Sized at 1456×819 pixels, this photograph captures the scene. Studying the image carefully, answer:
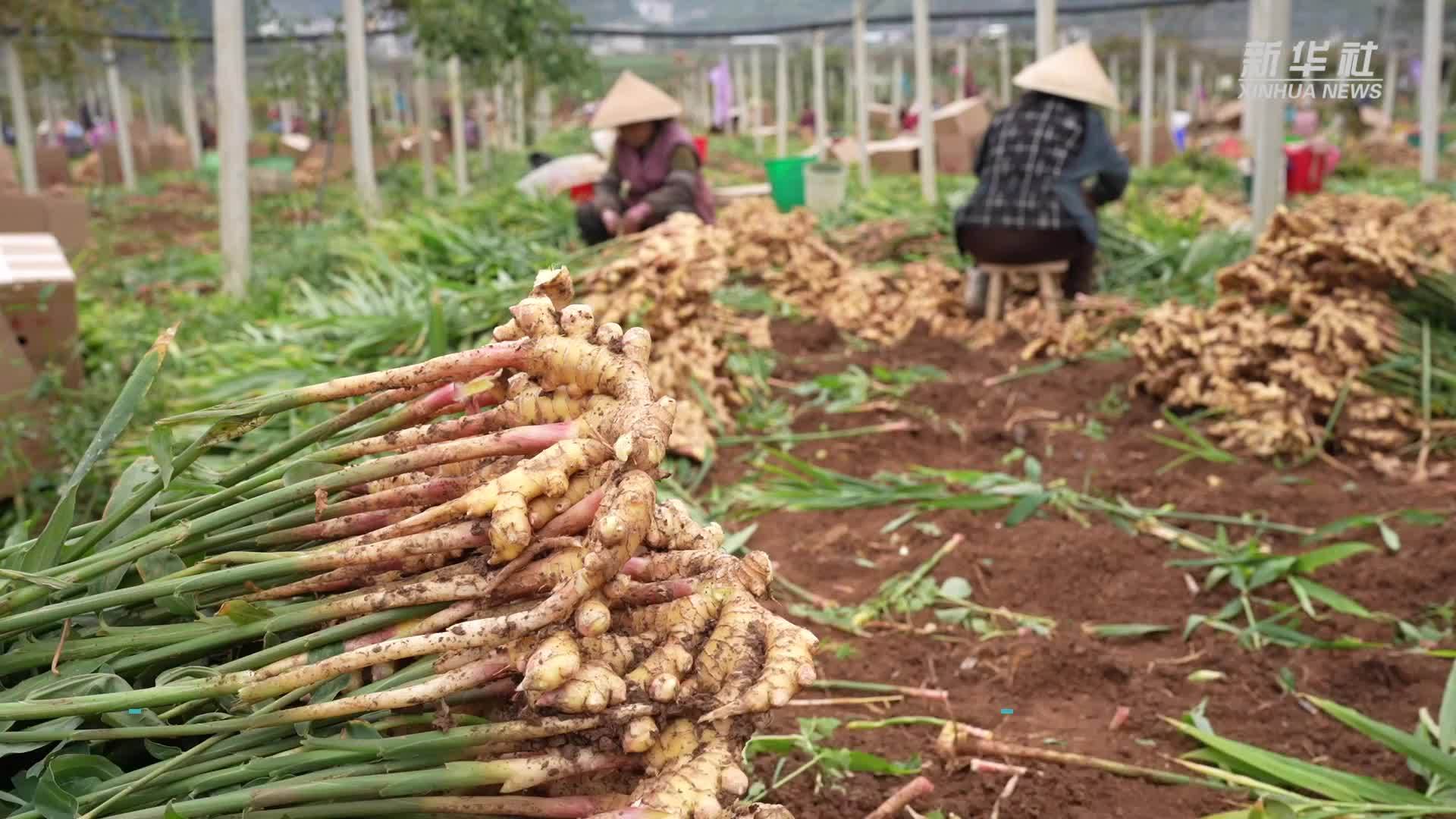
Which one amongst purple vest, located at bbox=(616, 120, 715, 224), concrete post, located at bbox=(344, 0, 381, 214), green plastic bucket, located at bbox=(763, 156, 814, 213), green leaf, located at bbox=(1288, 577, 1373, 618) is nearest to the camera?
green leaf, located at bbox=(1288, 577, 1373, 618)

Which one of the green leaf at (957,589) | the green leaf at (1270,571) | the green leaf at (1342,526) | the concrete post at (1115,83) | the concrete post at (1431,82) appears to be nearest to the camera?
the green leaf at (1270,571)

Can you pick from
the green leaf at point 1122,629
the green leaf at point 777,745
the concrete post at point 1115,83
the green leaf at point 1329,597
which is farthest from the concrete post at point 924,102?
the green leaf at point 777,745

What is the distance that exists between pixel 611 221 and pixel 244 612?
519 centimetres

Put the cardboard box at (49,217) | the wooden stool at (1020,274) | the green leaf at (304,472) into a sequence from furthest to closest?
the wooden stool at (1020,274)
the cardboard box at (49,217)
the green leaf at (304,472)

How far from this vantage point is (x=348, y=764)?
1267mm

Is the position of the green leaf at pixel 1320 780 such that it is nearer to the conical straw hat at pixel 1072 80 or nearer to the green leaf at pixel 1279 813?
the green leaf at pixel 1279 813

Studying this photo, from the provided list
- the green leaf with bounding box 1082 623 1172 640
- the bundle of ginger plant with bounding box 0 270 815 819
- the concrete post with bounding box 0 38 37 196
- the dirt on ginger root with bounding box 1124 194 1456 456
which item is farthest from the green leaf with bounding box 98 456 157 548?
the concrete post with bounding box 0 38 37 196

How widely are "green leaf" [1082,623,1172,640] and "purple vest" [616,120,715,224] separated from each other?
405 centimetres

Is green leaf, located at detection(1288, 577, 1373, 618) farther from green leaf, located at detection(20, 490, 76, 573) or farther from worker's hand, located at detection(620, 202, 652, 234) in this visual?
worker's hand, located at detection(620, 202, 652, 234)

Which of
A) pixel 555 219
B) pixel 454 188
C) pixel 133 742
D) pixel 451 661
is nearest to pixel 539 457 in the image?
pixel 451 661

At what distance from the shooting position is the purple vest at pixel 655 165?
6555 mm

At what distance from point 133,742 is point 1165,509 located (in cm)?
305

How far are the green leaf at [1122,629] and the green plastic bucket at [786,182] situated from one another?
7.40m

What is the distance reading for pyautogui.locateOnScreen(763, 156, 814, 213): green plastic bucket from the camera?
1010cm
